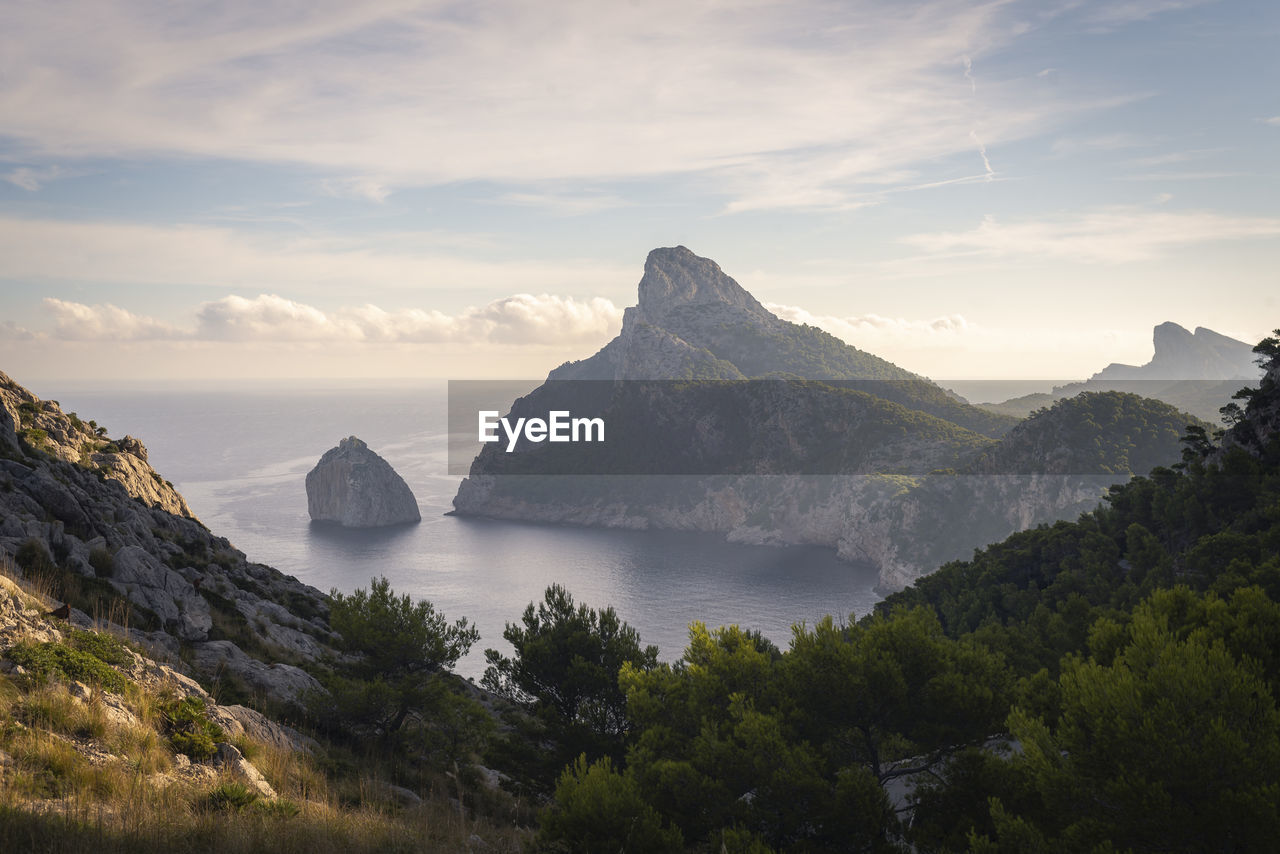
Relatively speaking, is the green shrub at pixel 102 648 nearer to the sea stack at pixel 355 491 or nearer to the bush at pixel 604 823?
the bush at pixel 604 823

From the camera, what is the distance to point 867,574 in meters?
136

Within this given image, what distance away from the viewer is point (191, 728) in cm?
1353

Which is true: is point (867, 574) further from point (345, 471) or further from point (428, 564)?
point (345, 471)

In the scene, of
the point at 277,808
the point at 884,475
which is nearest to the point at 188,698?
the point at 277,808

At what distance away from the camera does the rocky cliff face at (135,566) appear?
2292 centimetres

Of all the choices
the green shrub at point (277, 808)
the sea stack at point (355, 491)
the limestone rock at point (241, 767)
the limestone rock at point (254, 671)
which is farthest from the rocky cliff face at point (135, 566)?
the sea stack at point (355, 491)

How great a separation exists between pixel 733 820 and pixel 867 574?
129m

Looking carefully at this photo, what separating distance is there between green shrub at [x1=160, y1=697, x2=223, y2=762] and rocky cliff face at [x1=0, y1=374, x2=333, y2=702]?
23.2 ft

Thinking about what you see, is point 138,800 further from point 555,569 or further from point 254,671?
point 555,569

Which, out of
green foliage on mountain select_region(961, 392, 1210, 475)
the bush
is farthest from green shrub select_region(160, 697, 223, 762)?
green foliage on mountain select_region(961, 392, 1210, 475)

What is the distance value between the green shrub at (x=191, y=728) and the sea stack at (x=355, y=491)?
17579 cm

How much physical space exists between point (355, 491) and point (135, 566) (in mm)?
160775

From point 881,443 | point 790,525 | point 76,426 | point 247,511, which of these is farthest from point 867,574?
point 247,511

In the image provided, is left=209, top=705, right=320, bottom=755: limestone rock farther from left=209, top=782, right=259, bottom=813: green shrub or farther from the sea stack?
the sea stack
